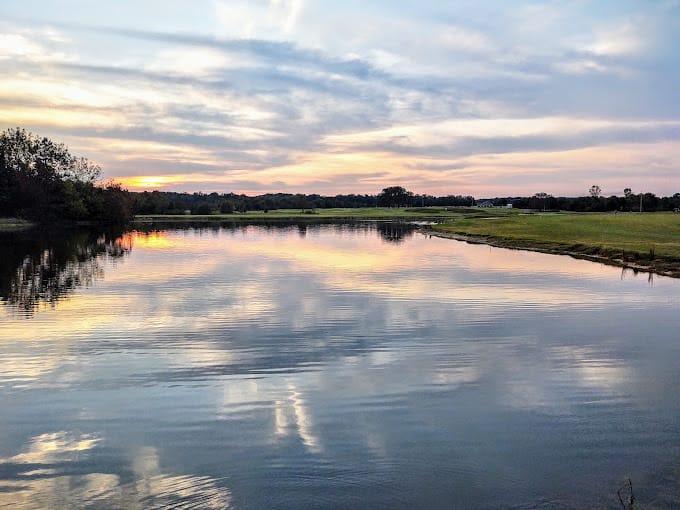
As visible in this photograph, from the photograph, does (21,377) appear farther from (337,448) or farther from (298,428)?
(337,448)

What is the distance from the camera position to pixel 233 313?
22.3m

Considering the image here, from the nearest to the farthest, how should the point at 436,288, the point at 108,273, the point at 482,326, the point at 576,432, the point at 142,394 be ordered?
the point at 576,432, the point at 142,394, the point at 482,326, the point at 436,288, the point at 108,273

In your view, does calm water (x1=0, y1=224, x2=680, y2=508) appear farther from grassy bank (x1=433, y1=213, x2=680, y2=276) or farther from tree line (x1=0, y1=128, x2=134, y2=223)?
tree line (x1=0, y1=128, x2=134, y2=223)

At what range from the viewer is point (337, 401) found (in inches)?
475

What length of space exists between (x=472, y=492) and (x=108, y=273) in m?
31.9

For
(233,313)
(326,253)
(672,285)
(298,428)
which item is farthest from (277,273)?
(298,428)

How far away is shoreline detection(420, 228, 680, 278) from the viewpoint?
37906 millimetres

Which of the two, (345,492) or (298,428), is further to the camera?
(298,428)

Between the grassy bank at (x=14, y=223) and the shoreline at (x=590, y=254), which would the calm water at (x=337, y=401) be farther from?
the grassy bank at (x=14, y=223)

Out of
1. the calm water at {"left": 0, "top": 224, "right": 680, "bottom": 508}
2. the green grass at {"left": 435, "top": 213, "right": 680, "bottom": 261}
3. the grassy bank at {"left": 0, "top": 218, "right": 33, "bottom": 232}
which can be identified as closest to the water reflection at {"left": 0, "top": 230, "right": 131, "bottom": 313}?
the calm water at {"left": 0, "top": 224, "right": 680, "bottom": 508}

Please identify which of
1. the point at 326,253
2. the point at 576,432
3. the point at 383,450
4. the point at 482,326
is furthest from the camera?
the point at 326,253

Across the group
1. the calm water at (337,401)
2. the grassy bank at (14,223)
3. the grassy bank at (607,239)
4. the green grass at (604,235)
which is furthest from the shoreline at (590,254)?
the grassy bank at (14,223)

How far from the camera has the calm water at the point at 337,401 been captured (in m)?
8.50


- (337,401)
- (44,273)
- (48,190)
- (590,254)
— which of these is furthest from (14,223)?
(337,401)
